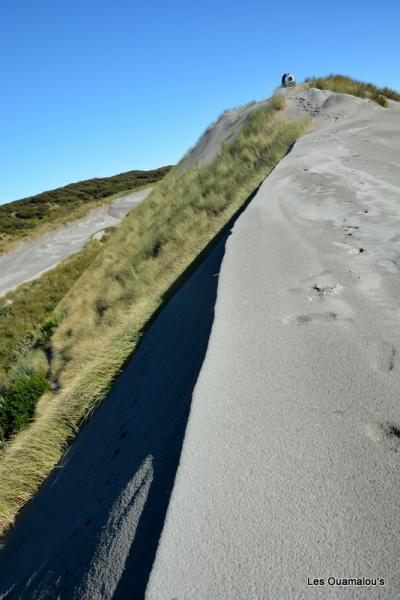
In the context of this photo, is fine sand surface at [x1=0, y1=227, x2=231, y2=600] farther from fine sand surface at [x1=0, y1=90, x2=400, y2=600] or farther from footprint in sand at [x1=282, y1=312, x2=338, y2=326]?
footprint in sand at [x1=282, y1=312, x2=338, y2=326]

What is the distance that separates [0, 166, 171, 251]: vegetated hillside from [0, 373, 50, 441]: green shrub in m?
32.6

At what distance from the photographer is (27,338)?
12891mm

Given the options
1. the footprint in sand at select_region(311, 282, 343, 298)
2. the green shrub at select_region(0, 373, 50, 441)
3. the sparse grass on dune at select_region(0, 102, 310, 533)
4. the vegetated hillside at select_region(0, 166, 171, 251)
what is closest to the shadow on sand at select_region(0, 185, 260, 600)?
the sparse grass on dune at select_region(0, 102, 310, 533)

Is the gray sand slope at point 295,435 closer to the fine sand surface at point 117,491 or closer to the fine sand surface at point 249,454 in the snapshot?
the fine sand surface at point 249,454

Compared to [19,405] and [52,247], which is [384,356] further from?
[52,247]

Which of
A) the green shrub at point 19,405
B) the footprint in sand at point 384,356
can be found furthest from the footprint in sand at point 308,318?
the green shrub at point 19,405

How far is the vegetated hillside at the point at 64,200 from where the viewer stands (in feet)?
143

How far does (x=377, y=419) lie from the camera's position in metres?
1.87

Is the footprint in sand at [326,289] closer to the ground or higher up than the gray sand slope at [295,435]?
higher up

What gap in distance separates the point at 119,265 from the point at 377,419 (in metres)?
11.1

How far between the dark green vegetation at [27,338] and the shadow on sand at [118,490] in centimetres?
218

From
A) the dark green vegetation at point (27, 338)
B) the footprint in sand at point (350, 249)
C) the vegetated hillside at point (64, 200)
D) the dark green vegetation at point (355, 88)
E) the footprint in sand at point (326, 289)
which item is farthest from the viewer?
the vegetated hillside at point (64, 200)

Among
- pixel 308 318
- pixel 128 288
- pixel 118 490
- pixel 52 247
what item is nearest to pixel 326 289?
pixel 308 318

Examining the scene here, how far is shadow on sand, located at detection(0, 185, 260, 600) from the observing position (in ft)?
5.39
